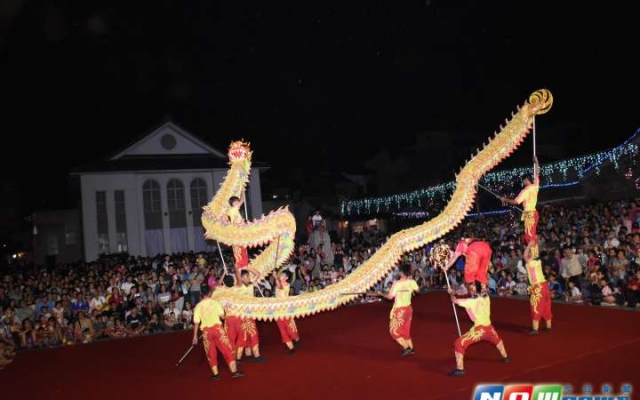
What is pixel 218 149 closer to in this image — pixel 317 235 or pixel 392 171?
pixel 317 235

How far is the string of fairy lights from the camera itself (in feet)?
61.8

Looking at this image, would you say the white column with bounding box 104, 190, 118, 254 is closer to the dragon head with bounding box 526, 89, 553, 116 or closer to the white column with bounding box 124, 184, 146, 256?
the white column with bounding box 124, 184, 146, 256

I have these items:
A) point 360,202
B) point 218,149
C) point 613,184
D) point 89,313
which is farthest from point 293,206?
point 89,313

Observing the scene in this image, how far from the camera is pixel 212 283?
37.3 ft

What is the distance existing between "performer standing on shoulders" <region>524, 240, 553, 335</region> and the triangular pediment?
65.9 feet

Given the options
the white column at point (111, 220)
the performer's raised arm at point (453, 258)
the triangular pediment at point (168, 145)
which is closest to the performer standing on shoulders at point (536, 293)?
the performer's raised arm at point (453, 258)

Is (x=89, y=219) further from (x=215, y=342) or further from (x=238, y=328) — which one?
(x=215, y=342)

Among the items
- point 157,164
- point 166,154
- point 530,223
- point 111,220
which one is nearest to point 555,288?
point 530,223

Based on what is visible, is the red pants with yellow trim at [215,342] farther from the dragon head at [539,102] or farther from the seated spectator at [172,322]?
the dragon head at [539,102]

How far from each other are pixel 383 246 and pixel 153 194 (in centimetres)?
1890

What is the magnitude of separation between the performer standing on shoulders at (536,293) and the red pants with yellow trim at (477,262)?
1075 mm

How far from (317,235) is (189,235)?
34.8 feet

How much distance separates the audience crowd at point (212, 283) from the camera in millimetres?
11062

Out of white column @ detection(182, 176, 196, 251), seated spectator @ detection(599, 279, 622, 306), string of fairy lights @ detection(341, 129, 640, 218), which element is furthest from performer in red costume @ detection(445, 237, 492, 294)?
white column @ detection(182, 176, 196, 251)
